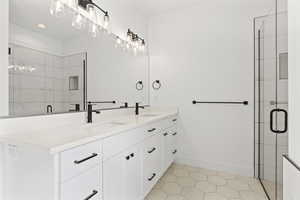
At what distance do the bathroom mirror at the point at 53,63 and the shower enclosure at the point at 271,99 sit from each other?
5.84ft

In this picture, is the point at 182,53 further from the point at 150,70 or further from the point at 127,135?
the point at 127,135

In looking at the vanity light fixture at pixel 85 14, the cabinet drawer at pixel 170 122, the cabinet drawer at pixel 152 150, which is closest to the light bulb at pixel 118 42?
the vanity light fixture at pixel 85 14

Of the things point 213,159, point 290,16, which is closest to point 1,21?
point 290,16

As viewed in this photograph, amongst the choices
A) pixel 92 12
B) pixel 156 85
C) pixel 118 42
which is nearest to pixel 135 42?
pixel 118 42

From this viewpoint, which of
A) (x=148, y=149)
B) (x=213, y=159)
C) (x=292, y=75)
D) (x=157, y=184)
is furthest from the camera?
(x=213, y=159)

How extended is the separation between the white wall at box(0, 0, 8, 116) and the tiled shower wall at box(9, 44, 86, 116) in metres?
0.03

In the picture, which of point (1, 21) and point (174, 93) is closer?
point (1, 21)

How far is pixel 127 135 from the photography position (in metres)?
1.47

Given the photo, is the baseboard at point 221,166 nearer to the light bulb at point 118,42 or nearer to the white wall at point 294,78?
the white wall at point 294,78

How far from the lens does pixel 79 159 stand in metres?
1.01

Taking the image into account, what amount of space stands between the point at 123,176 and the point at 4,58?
3.97ft

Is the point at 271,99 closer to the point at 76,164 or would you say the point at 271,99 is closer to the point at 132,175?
the point at 132,175

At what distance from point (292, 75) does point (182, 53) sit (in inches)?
78.5

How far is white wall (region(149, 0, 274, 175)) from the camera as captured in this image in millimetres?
2445
